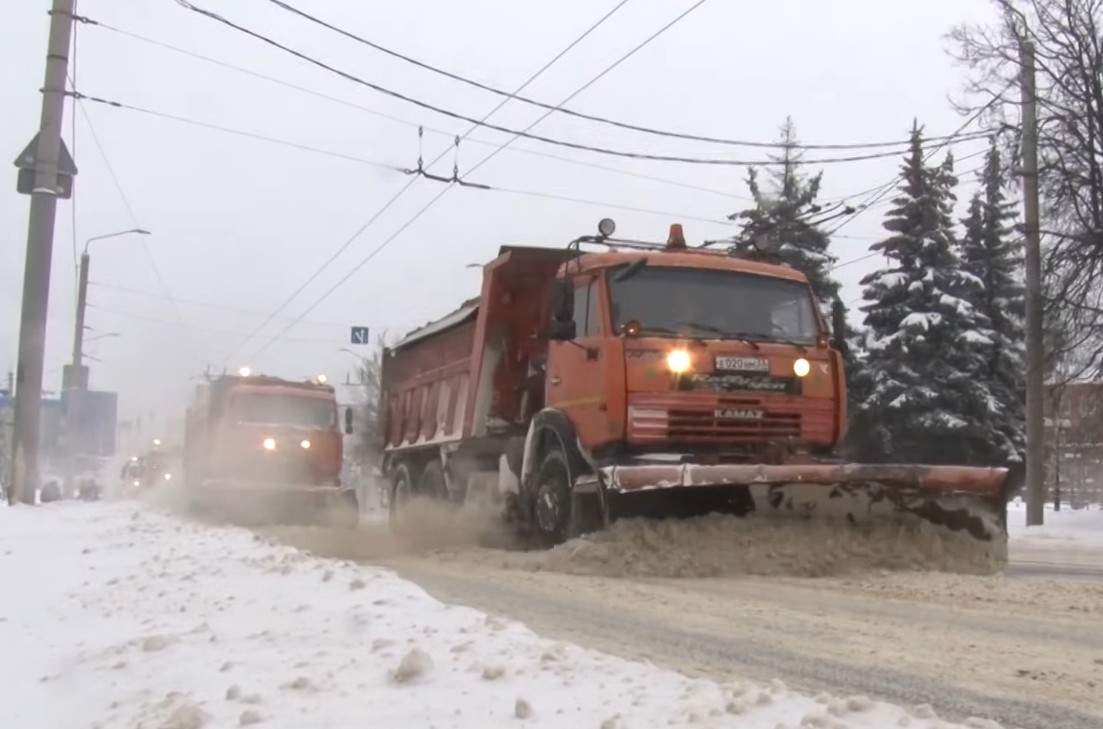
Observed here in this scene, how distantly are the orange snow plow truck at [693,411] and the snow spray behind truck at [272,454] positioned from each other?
9525 mm

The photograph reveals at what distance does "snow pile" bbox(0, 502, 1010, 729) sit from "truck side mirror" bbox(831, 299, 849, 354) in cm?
483

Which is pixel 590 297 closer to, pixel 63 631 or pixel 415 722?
pixel 63 631

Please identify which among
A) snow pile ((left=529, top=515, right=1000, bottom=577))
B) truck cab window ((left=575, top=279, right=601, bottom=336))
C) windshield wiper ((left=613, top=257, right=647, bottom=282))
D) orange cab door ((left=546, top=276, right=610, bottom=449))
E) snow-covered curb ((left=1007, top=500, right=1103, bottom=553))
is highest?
windshield wiper ((left=613, top=257, right=647, bottom=282))

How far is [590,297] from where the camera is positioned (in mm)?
9656

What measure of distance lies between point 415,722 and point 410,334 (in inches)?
494

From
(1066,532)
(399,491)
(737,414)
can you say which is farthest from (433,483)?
(1066,532)

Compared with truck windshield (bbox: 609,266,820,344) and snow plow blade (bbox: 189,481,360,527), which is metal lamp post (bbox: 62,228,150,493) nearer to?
snow plow blade (bbox: 189,481,360,527)

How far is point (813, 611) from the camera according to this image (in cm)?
652

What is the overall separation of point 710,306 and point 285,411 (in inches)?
503

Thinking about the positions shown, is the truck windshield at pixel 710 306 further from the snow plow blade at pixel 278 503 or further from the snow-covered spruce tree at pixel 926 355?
the snow-covered spruce tree at pixel 926 355

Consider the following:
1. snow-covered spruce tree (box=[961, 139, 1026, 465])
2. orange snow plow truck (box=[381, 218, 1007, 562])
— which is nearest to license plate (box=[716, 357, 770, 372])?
orange snow plow truck (box=[381, 218, 1007, 562])

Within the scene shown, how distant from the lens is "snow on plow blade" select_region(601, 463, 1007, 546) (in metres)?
8.08

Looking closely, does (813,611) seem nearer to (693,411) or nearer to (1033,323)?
(693,411)

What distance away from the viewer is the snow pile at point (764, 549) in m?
8.39
